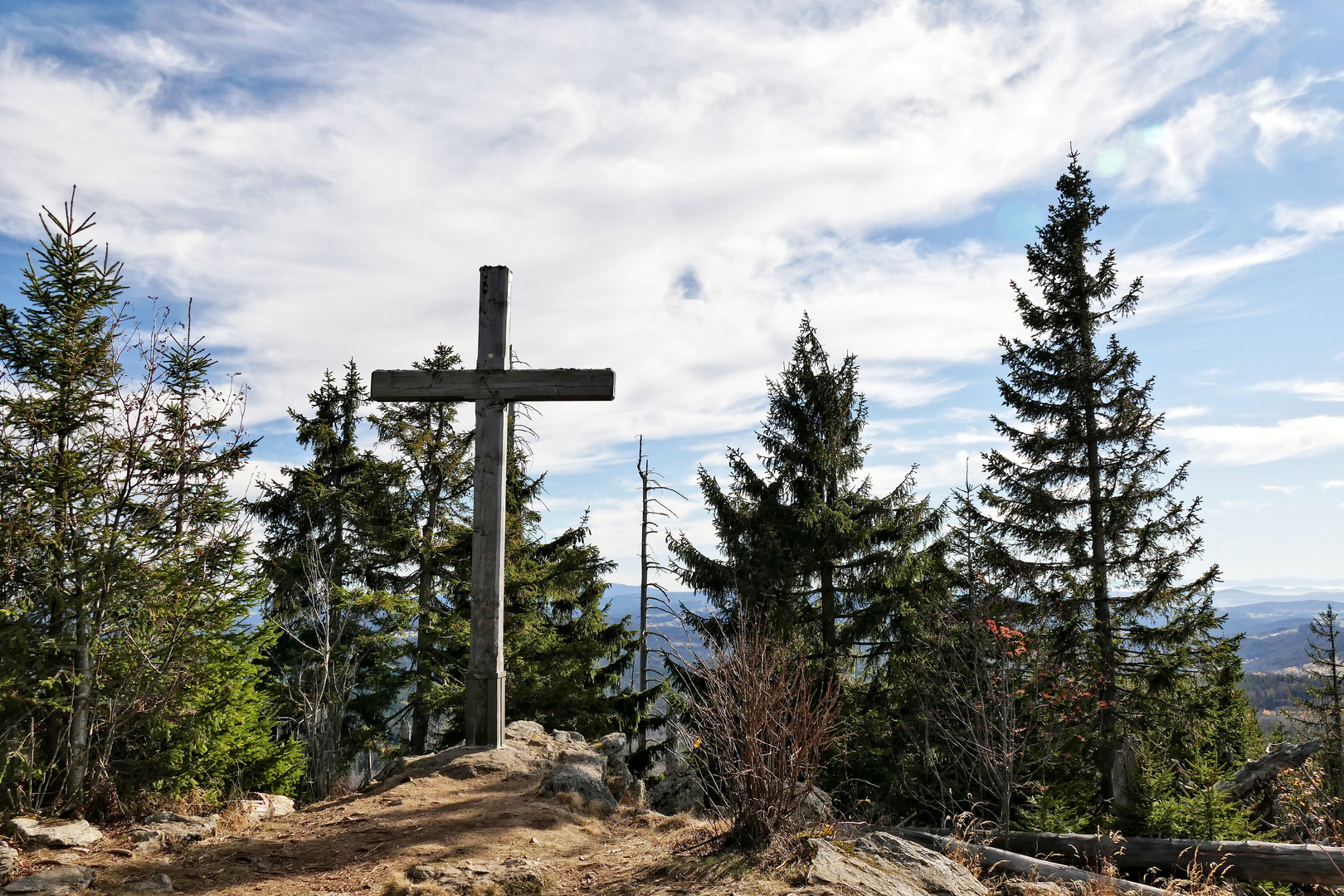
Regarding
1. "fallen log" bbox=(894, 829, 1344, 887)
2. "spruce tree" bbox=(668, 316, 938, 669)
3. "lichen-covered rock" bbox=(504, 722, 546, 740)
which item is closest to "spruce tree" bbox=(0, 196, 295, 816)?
"lichen-covered rock" bbox=(504, 722, 546, 740)

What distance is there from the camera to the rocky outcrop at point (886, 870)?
4168 mm

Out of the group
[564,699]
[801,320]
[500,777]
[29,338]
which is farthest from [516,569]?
[29,338]

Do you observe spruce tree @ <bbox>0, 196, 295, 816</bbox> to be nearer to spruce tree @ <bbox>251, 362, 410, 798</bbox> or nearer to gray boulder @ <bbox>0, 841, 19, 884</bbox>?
gray boulder @ <bbox>0, 841, 19, 884</bbox>

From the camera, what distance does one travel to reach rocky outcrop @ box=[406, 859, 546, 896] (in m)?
4.59

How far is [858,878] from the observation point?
167 inches

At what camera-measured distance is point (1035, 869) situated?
6746 millimetres

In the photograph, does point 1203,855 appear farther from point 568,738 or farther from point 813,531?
point 813,531

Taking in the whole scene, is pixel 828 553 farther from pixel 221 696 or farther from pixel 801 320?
pixel 221 696

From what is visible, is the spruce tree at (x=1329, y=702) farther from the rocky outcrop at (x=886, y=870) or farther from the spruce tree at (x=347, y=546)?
the spruce tree at (x=347, y=546)

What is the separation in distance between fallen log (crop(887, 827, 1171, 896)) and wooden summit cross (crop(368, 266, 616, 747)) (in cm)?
449

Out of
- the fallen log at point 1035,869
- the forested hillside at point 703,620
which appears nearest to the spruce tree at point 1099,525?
the forested hillside at point 703,620

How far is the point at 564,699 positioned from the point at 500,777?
34.1ft

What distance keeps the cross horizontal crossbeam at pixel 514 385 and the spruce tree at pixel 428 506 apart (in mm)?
10615

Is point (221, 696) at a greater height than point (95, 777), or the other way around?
point (221, 696)
